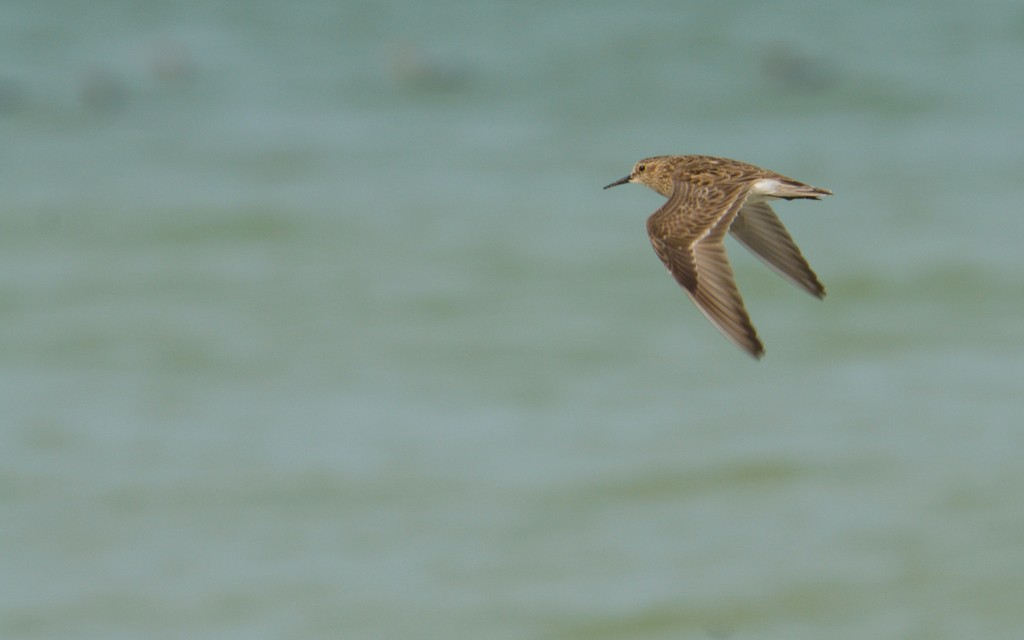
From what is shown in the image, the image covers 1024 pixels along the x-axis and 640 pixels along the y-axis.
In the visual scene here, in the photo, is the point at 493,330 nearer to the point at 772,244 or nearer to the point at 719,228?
the point at 772,244

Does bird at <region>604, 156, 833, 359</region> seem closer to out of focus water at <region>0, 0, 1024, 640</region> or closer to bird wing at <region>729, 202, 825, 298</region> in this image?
bird wing at <region>729, 202, 825, 298</region>

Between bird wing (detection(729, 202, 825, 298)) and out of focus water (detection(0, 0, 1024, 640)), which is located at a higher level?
out of focus water (detection(0, 0, 1024, 640))

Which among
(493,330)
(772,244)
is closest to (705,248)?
(772,244)

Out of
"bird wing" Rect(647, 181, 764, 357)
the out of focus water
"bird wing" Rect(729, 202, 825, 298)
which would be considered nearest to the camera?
"bird wing" Rect(647, 181, 764, 357)

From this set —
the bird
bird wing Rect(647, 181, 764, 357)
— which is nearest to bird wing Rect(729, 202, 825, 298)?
the bird

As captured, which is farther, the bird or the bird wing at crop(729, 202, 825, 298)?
the bird wing at crop(729, 202, 825, 298)

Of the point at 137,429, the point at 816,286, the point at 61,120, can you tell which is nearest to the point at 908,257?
the point at 137,429

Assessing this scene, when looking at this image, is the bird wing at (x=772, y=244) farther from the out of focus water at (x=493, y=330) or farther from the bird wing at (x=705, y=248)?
the out of focus water at (x=493, y=330)
